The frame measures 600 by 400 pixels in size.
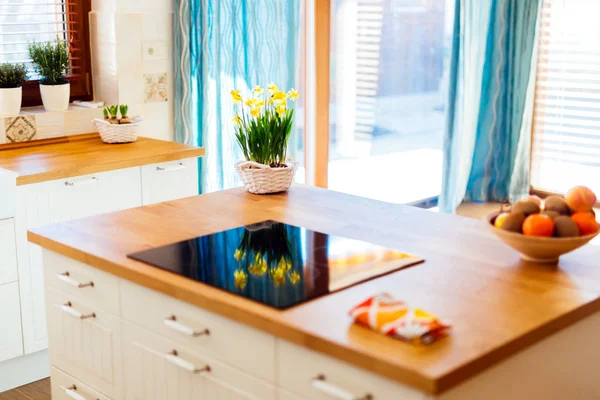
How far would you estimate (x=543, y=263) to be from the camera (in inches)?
81.1

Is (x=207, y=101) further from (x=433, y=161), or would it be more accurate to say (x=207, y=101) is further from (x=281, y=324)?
(x=281, y=324)

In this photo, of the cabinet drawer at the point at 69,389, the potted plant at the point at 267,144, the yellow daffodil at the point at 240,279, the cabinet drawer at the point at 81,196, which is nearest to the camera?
the yellow daffodil at the point at 240,279

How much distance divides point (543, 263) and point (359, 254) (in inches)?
18.8

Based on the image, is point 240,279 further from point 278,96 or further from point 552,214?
point 278,96

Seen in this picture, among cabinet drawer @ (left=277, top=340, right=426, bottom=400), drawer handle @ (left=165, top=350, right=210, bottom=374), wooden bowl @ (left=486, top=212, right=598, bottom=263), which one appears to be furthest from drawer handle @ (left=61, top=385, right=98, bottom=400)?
wooden bowl @ (left=486, top=212, right=598, bottom=263)

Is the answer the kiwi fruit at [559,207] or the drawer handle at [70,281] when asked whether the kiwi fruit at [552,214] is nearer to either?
the kiwi fruit at [559,207]

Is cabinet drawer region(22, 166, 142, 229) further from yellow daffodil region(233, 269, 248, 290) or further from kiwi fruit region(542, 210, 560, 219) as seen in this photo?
kiwi fruit region(542, 210, 560, 219)

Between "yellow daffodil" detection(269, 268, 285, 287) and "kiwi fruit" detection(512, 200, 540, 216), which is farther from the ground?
"kiwi fruit" detection(512, 200, 540, 216)

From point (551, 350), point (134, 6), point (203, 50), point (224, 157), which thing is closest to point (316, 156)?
point (224, 157)

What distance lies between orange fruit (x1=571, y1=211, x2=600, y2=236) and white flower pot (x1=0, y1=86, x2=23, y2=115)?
2.80 m

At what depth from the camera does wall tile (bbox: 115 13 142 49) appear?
13.8 ft

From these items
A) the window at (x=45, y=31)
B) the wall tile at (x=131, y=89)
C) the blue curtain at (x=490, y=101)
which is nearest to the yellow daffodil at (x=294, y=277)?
the wall tile at (x=131, y=89)

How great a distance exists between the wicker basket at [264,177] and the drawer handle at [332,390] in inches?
46.3

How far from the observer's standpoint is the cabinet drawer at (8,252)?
10.6 feet
